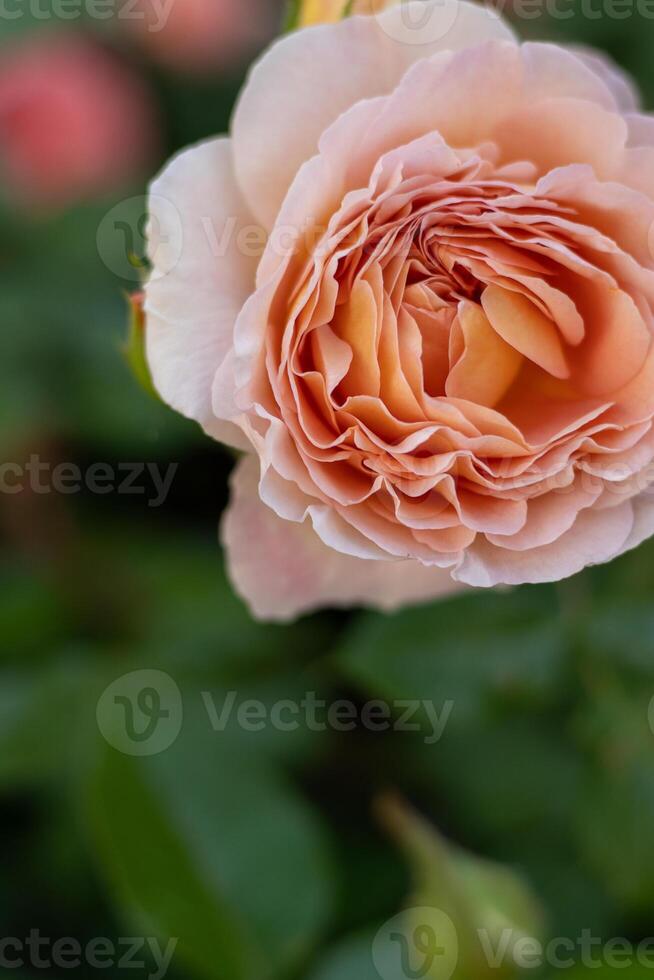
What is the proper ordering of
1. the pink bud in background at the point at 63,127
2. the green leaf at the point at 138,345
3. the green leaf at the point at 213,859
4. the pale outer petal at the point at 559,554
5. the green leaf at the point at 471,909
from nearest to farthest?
the pale outer petal at the point at 559,554 → the green leaf at the point at 138,345 → the green leaf at the point at 471,909 → the green leaf at the point at 213,859 → the pink bud in background at the point at 63,127

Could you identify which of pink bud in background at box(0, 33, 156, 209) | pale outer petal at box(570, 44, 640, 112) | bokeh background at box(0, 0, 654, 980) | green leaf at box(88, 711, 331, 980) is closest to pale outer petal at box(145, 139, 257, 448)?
bokeh background at box(0, 0, 654, 980)

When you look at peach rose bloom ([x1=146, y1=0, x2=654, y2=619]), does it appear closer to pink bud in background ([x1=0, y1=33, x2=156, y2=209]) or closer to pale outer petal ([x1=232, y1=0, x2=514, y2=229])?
pale outer petal ([x1=232, y1=0, x2=514, y2=229])

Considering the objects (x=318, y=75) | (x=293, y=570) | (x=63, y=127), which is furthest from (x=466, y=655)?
(x=63, y=127)

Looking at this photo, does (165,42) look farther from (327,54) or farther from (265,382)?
(265,382)

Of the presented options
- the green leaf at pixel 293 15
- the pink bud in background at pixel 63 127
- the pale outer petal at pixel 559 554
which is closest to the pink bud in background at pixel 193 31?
the pink bud in background at pixel 63 127

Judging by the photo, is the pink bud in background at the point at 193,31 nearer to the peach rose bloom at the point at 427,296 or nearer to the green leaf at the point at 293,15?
the green leaf at the point at 293,15

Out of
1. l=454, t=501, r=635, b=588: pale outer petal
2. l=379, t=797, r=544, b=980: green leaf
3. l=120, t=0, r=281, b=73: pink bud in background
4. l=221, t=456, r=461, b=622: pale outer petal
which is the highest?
l=120, t=0, r=281, b=73: pink bud in background
